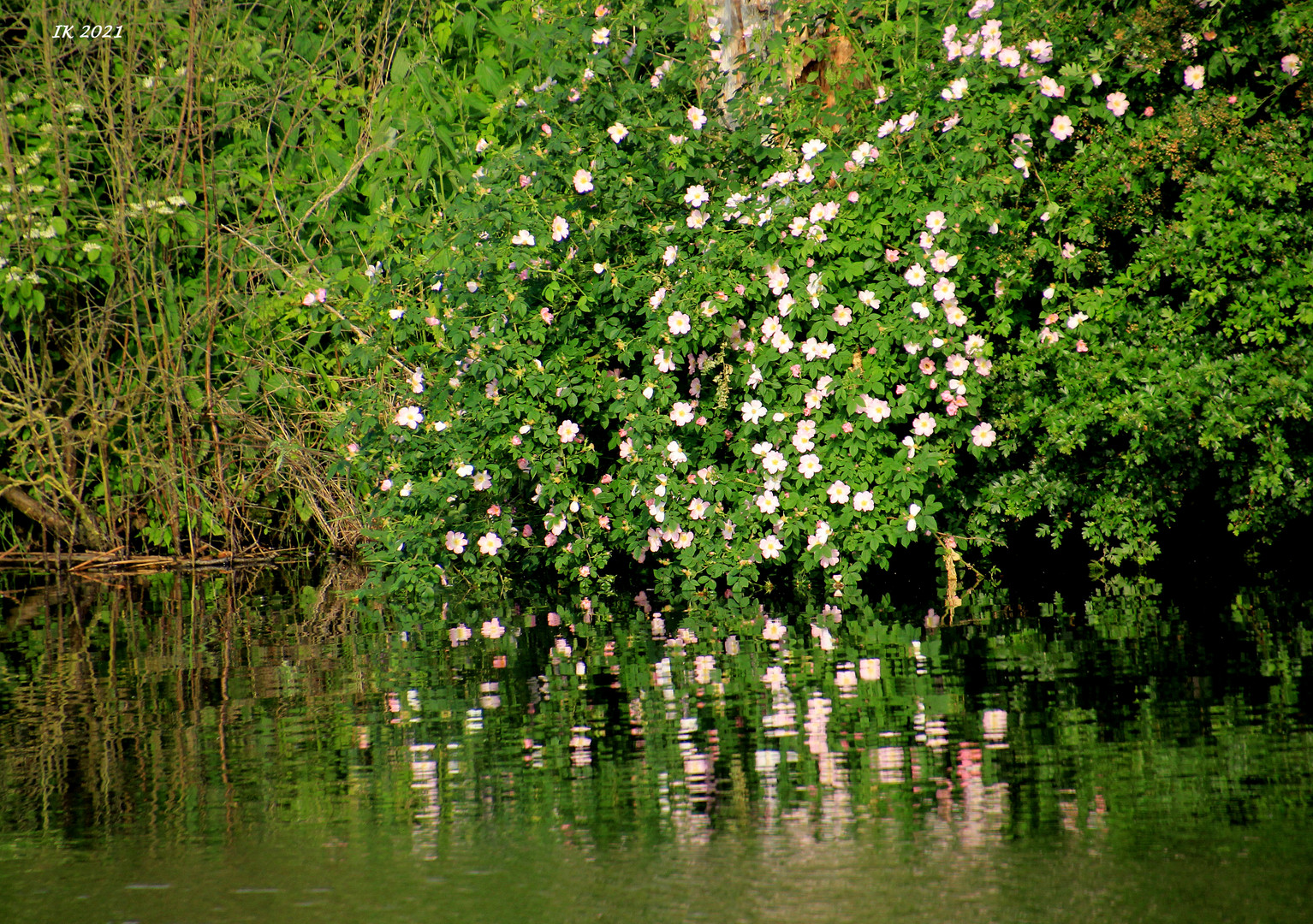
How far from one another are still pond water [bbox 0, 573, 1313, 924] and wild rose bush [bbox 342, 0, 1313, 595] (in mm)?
796

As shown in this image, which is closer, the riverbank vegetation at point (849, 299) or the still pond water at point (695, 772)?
the still pond water at point (695, 772)

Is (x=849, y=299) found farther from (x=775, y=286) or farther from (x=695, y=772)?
(x=695, y=772)

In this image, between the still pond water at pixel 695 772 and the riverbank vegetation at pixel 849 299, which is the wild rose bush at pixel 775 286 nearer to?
the riverbank vegetation at pixel 849 299

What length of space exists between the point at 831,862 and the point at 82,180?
880 centimetres

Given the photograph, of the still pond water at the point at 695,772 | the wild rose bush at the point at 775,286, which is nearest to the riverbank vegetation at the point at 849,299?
the wild rose bush at the point at 775,286

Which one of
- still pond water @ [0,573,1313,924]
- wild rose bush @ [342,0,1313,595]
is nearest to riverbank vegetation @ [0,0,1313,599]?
wild rose bush @ [342,0,1313,595]

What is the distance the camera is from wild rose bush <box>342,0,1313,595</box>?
24.3ft

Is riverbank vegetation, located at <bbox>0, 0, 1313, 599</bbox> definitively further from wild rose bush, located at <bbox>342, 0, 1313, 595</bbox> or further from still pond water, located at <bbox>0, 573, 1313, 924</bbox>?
still pond water, located at <bbox>0, 573, 1313, 924</bbox>

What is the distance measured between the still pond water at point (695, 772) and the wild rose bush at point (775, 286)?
2.61ft

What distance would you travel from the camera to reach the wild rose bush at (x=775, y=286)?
7422 millimetres

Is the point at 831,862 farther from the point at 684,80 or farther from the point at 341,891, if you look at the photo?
the point at 684,80

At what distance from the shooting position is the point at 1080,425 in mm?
7277

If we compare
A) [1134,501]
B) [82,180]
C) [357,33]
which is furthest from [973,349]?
[82,180]

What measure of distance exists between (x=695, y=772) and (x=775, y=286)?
3565mm
